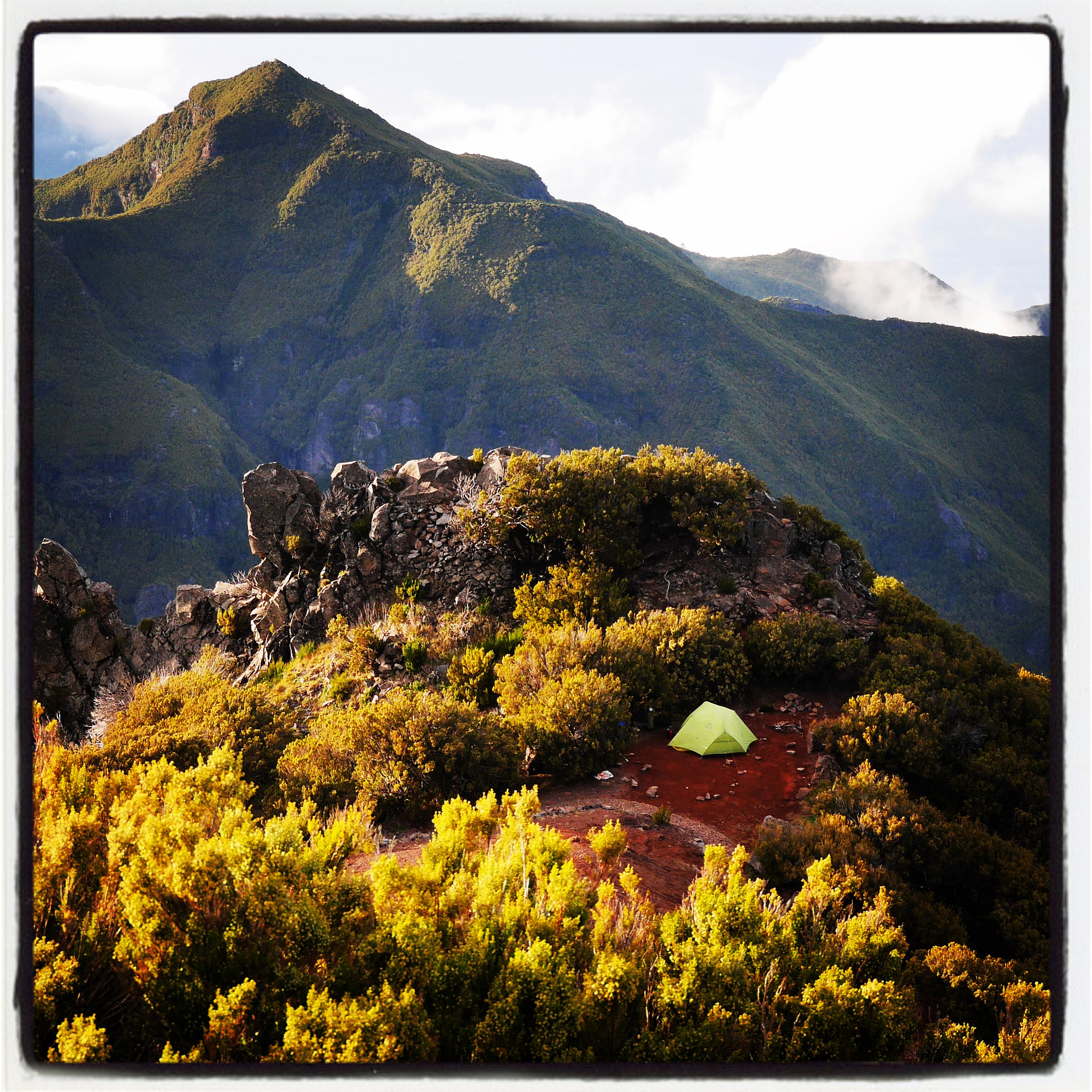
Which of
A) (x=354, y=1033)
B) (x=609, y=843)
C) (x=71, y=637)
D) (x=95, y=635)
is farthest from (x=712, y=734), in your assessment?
(x=71, y=637)

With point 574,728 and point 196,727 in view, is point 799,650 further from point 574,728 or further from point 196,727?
point 196,727

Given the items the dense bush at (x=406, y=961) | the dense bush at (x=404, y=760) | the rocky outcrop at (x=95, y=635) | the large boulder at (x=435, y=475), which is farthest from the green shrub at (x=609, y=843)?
the rocky outcrop at (x=95, y=635)

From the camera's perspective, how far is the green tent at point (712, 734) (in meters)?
7.64

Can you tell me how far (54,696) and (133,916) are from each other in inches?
559

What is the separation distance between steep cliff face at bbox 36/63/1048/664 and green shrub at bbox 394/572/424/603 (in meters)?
60.5

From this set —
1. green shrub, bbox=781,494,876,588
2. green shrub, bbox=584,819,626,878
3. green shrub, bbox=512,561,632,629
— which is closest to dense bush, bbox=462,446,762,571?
green shrub, bbox=512,561,632,629

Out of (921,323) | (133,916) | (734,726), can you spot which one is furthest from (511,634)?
(921,323)

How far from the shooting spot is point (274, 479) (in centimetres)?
1373

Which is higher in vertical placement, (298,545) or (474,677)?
(298,545)

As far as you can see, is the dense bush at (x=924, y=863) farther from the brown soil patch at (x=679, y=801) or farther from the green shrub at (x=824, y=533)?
the green shrub at (x=824, y=533)

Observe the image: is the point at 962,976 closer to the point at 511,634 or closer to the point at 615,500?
the point at 511,634

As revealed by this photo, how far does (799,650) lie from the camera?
924cm

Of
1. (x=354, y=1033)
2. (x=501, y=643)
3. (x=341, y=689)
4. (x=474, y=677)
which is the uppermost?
(x=501, y=643)

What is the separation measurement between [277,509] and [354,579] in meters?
2.85
